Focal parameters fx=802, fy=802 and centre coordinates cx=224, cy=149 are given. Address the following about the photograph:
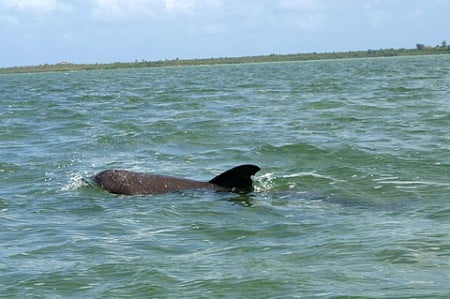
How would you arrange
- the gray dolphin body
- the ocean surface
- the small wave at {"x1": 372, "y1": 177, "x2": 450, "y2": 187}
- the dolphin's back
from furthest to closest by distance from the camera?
the small wave at {"x1": 372, "y1": 177, "x2": 450, "y2": 187} < the dolphin's back < the gray dolphin body < the ocean surface

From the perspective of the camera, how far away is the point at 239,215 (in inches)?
432

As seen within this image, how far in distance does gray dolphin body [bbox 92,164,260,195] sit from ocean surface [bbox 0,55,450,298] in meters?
0.23

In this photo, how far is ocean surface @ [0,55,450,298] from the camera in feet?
25.7

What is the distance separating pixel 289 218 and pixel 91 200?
138 inches

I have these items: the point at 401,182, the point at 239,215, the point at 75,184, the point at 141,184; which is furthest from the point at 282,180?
the point at 75,184

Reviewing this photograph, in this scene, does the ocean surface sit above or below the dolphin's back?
below

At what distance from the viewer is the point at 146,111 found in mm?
31219

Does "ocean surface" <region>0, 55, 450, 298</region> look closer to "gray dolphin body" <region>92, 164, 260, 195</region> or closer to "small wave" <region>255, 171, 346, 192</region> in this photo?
"small wave" <region>255, 171, 346, 192</region>

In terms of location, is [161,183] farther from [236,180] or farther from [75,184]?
[75,184]

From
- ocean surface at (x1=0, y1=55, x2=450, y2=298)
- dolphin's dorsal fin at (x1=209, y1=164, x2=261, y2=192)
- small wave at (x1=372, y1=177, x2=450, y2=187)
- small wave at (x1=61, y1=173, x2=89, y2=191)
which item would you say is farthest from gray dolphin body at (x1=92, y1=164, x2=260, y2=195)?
small wave at (x1=372, y1=177, x2=450, y2=187)

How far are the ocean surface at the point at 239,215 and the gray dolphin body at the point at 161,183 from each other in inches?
9.2

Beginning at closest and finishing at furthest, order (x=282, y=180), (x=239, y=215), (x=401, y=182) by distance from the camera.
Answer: (x=239, y=215), (x=401, y=182), (x=282, y=180)

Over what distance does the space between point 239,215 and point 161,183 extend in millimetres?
2338

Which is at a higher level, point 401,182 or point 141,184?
point 141,184
